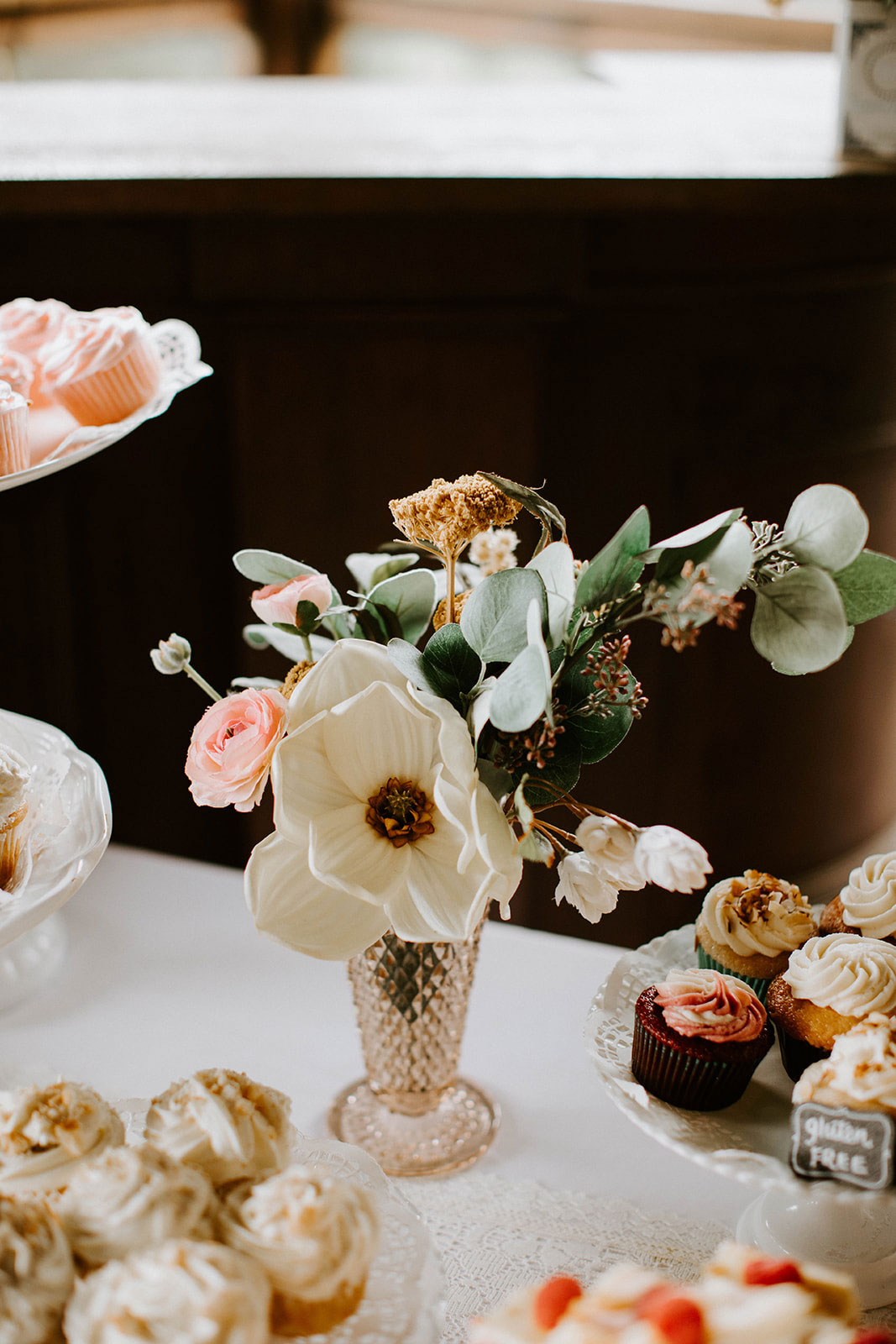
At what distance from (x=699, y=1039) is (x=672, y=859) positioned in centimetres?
20

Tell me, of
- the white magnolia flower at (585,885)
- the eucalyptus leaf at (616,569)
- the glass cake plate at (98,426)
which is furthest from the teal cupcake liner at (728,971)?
the glass cake plate at (98,426)

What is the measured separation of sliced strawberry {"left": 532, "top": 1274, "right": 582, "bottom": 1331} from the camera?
0.50 meters

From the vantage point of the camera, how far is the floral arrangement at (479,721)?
65cm

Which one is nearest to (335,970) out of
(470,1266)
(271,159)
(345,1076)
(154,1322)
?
(345,1076)

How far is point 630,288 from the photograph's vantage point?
1735mm

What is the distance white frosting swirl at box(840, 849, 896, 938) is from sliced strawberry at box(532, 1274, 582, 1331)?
16.3 inches

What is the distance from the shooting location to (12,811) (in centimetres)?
82

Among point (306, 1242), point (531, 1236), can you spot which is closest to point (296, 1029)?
point (531, 1236)

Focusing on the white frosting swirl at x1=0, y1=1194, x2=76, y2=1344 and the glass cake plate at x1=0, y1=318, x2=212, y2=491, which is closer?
the white frosting swirl at x1=0, y1=1194, x2=76, y2=1344

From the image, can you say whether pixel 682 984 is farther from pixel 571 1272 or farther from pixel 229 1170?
pixel 229 1170

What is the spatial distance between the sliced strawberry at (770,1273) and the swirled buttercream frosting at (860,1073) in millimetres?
140

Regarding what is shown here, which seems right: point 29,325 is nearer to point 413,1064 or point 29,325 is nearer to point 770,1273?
point 413,1064

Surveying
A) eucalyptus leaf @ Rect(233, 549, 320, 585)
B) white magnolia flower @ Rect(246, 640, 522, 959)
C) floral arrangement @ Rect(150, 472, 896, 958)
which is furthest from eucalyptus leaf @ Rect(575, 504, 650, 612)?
eucalyptus leaf @ Rect(233, 549, 320, 585)

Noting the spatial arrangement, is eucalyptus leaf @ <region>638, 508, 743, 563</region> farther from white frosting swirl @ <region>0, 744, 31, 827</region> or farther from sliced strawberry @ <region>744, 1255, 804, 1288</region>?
white frosting swirl @ <region>0, 744, 31, 827</region>
